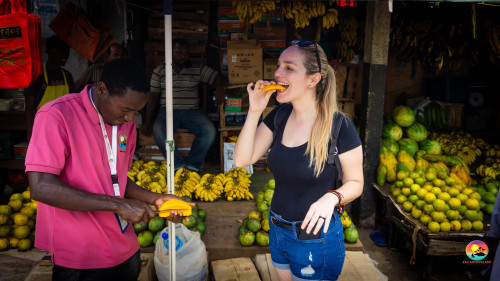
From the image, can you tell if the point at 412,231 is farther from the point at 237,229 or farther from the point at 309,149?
the point at 309,149

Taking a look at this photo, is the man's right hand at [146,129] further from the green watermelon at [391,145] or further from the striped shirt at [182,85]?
the green watermelon at [391,145]

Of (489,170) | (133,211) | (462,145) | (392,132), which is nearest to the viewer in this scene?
(133,211)

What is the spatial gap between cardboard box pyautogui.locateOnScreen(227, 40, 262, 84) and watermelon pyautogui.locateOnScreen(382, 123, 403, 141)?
242cm

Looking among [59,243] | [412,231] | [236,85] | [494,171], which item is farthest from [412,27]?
[59,243]

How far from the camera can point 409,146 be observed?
6191mm

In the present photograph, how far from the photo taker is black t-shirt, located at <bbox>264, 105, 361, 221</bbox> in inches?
93.0

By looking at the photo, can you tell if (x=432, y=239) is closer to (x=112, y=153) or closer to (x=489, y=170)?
(x=489, y=170)

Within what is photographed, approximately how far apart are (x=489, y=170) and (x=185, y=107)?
17.4 feet

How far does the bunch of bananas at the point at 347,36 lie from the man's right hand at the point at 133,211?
242 inches

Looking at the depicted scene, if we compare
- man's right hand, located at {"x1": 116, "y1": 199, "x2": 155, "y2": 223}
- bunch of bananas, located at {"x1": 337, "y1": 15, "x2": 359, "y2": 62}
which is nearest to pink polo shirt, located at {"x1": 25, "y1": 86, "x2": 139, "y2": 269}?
man's right hand, located at {"x1": 116, "y1": 199, "x2": 155, "y2": 223}

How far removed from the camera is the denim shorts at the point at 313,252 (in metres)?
2.37

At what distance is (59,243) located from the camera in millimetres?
2031

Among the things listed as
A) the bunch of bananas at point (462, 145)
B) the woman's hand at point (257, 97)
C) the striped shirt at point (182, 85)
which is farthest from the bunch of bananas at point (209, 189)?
the bunch of bananas at point (462, 145)

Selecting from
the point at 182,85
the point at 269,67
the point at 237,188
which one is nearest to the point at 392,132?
the point at 269,67
